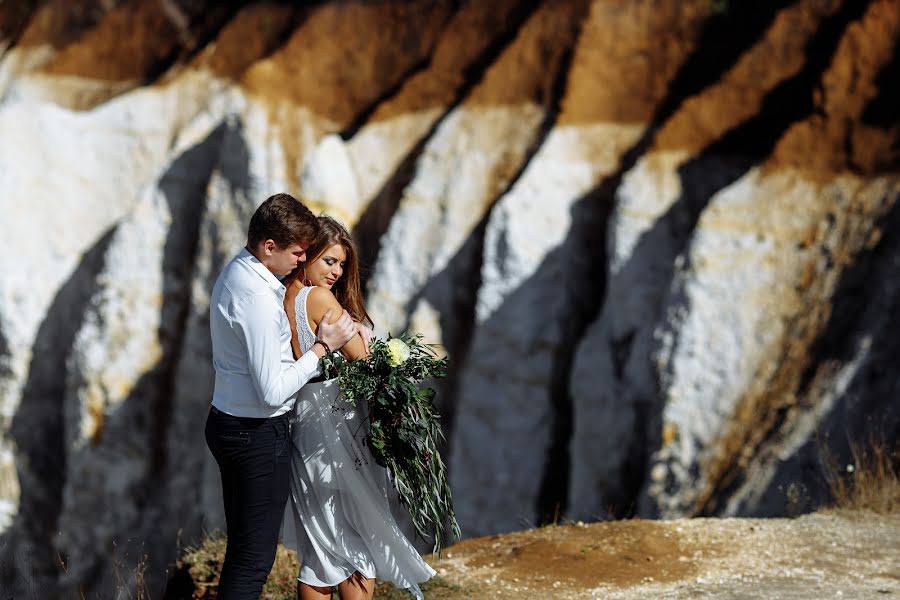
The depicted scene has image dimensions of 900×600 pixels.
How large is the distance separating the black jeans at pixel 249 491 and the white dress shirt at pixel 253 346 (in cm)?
7

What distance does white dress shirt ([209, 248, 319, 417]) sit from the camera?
3.88m

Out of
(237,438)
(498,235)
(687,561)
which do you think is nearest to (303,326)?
(237,438)

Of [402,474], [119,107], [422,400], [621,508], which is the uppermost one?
[119,107]

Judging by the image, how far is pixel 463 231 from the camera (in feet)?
44.1

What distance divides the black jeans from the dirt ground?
5.70ft

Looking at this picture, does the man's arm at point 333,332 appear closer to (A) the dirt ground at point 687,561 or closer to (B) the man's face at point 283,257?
(B) the man's face at point 283,257

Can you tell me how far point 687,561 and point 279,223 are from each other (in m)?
3.37

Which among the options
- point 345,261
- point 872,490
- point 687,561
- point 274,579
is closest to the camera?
point 345,261

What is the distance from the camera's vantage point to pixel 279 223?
4.02 metres

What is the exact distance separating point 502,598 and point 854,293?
6030mm

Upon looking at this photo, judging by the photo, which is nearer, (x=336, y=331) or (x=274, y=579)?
(x=336, y=331)

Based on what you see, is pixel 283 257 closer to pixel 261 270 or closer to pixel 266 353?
pixel 261 270

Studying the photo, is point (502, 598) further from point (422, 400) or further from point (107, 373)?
point (107, 373)

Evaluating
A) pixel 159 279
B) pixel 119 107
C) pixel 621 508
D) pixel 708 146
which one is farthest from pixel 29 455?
pixel 708 146
